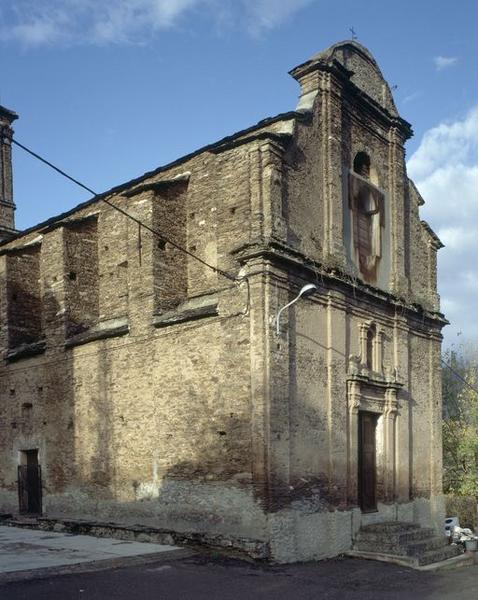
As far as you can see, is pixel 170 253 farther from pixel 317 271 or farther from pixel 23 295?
pixel 23 295

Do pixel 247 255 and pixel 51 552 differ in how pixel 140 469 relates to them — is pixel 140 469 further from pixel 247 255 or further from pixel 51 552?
pixel 247 255

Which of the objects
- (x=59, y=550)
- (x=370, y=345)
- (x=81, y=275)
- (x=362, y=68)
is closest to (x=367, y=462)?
(x=370, y=345)

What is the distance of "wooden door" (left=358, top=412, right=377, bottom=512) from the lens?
16531 mm

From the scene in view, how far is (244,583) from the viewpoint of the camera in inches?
457

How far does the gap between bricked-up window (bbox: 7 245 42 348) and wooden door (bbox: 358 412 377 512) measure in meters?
9.65

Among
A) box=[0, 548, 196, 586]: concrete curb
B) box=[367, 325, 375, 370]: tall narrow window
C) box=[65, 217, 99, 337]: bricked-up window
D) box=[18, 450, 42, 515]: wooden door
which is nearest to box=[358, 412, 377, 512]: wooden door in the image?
box=[367, 325, 375, 370]: tall narrow window

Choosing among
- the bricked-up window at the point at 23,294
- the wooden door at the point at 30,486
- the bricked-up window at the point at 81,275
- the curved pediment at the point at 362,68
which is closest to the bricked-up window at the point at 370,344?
the curved pediment at the point at 362,68

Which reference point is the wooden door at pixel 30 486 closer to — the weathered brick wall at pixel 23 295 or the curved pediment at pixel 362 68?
the weathered brick wall at pixel 23 295

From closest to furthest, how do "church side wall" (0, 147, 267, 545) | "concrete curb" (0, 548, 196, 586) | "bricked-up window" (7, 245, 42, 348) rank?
"concrete curb" (0, 548, 196, 586), "church side wall" (0, 147, 267, 545), "bricked-up window" (7, 245, 42, 348)

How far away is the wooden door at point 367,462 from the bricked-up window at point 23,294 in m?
9.65

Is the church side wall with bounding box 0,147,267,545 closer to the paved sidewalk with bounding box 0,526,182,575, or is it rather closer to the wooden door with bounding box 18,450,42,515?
the wooden door with bounding box 18,450,42,515

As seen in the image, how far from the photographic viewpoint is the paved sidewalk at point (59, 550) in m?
12.0

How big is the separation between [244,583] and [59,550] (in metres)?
4.03

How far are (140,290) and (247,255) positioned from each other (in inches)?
136
